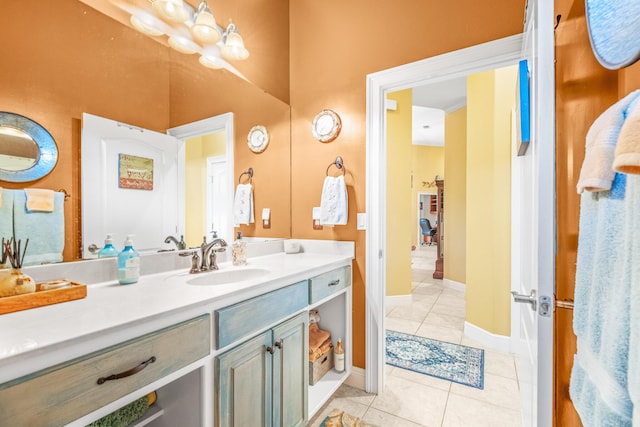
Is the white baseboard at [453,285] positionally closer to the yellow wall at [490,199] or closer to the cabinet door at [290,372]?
the yellow wall at [490,199]

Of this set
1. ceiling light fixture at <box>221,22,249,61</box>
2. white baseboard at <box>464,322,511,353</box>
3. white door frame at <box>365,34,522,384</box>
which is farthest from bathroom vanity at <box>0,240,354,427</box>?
white baseboard at <box>464,322,511,353</box>

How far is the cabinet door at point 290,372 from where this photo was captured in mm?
1303

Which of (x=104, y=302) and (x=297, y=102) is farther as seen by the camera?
(x=297, y=102)

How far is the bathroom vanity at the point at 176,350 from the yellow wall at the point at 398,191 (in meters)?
2.17

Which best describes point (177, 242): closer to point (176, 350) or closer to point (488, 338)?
point (176, 350)

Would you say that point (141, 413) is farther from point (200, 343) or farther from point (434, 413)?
point (434, 413)

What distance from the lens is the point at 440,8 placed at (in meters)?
1.75

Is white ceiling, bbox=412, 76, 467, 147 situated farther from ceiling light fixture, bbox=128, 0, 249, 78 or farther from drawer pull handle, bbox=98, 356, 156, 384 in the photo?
drawer pull handle, bbox=98, 356, 156, 384

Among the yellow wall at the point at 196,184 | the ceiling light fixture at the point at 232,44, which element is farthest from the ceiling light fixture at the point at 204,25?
the yellow wall at the point at 196,184

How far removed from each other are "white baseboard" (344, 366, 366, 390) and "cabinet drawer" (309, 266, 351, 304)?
616 mm

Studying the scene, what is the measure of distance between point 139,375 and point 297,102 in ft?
6.65

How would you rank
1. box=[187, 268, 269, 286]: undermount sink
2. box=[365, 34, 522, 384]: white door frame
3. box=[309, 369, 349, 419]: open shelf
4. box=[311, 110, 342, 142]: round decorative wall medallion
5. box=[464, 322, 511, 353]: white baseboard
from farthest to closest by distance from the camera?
box=[464, 322, 511, 353]: white baseboard
box=[311, 110, 342, 142]: round decorative wall medallion
box=[365, 34, 522, 384]: white door frame
box=[309, 369, 349, 419]: open shelf
box=[187, 268, 269, 286]: undermount sink

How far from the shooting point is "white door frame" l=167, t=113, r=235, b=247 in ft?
5.09

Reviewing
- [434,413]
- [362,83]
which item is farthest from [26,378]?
[362,83]
